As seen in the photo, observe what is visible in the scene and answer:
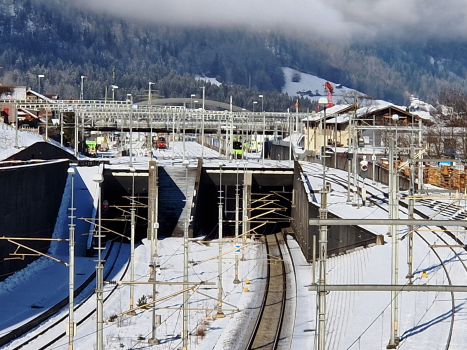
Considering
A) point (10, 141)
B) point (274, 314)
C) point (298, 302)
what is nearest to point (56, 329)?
point (274, 314)

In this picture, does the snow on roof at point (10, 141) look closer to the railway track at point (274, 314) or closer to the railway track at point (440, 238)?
the railway track at point (274, 314)

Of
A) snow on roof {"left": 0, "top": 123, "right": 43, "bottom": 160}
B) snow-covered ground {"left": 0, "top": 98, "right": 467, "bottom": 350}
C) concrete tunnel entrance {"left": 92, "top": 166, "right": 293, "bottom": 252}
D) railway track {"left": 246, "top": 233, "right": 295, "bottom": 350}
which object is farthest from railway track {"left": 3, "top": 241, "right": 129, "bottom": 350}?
concrete tunnel entrance {"left": 92, "top": 166, "right": 293, "bottom": 252}

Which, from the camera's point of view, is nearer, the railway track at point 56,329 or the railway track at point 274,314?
the railway track at point 56,329

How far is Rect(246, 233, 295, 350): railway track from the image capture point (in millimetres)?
26328

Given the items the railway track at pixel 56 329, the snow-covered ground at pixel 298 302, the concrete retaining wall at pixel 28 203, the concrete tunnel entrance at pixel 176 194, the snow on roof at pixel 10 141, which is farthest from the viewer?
the concrete tunnel entrance at pixel 176 194

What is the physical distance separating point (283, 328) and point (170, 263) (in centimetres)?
1518

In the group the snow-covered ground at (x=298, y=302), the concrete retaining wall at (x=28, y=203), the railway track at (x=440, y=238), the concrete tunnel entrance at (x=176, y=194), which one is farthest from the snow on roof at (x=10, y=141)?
the railway track at (x=440, y=238)

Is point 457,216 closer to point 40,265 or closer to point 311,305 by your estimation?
point 311,305

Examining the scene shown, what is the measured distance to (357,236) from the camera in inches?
1460

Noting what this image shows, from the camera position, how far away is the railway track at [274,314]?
26.3 meters

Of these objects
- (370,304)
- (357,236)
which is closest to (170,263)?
(357,236)

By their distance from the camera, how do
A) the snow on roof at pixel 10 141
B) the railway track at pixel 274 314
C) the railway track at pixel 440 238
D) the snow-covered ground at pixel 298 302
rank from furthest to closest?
the snow on roof at pixel 10 141, the railway track at pixel 274 314, the snow-covered ground at pixel 298 302, the railway track at pixel 440 238

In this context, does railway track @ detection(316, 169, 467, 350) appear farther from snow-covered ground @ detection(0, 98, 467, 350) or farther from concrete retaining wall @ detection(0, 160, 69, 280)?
concrete retaining wall @ detection(0, 160, 69, 280)

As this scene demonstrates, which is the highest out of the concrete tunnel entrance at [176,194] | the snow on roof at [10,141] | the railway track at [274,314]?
the snow on roof at [10,141]
